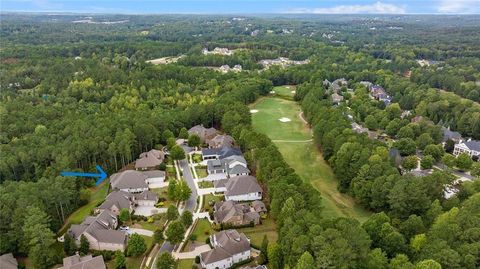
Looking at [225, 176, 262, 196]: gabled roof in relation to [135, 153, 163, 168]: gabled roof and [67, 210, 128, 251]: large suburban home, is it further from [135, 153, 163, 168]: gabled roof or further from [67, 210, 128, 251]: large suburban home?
[67, 210, 128, 251]: large suburban home

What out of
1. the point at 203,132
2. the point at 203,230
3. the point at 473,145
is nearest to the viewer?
the point at 203,230

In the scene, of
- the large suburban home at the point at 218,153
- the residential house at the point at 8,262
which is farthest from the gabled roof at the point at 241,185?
the residential house at the point at 8,262

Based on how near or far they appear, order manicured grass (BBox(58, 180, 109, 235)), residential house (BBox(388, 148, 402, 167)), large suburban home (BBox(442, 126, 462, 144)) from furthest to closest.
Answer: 1. large suburban home (BBox(442, 126, 462, 144))
2. residential house (BBox(388, 148, 402, 167))
3. manicured grass (BBox(58, 180, 109, 235))

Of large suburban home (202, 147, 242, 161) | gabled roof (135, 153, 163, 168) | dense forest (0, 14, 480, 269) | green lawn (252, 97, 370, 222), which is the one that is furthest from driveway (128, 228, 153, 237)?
green lawn (252, 97, 370, 222)

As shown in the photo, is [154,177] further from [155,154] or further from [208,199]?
[208,199]

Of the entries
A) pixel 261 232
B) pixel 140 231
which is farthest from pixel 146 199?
pixel 261 232

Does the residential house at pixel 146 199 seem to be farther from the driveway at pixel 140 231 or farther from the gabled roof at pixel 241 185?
the gabled roof at pixel 241 185

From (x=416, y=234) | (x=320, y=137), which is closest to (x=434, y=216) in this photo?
(x=416, y=234)
